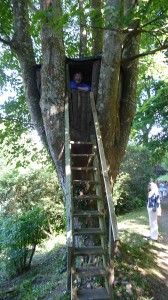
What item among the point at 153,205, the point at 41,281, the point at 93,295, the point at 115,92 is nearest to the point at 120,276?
the point at 93,295

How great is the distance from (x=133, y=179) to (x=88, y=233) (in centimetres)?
1119

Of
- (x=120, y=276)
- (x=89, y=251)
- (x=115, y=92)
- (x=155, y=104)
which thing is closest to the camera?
(x=89, y=251)

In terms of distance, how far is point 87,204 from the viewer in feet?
17.9

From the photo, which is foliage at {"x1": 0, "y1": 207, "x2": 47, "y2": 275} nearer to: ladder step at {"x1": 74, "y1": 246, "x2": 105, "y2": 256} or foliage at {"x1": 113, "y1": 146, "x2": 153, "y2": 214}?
ladder step at {"x1": 74, "y1": 246, "x2": 105, "y2": 256}

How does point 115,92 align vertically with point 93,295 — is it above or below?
above

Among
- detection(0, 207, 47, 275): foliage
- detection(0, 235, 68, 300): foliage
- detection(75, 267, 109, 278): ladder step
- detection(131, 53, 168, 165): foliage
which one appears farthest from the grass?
detection(131, 53, 168, 165): foliage

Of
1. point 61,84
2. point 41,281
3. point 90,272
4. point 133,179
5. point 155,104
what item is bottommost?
point 41,281

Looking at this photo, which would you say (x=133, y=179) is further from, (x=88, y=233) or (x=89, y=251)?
(x=89, y=251)

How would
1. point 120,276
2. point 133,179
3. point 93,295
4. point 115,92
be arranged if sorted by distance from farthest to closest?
point 133,179 → point 115,92 → point 120,276 → point 93,295

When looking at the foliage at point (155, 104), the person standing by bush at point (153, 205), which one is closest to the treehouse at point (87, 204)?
the person standing by bush at point (153, 205)

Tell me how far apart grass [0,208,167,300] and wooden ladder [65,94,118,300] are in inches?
21.1

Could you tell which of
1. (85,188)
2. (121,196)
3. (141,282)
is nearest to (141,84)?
(121,196)

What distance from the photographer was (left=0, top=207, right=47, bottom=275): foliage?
699 cm

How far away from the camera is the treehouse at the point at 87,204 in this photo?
11.7ft
